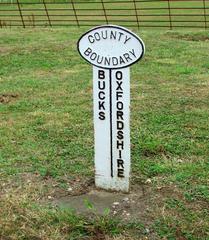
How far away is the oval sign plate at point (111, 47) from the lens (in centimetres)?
374

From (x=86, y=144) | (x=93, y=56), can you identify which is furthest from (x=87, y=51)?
(x=86, y=144)

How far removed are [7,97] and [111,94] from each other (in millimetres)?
3522

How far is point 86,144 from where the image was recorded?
518 centimetres

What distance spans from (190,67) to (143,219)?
5.48 metres

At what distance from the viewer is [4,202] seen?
3.87 metres

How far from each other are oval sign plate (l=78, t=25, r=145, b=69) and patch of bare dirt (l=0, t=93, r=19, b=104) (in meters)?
3.29

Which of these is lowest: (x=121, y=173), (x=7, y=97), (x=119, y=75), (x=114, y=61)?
(x=7, y=97)

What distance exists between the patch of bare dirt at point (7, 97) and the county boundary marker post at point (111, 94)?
3.19 metres

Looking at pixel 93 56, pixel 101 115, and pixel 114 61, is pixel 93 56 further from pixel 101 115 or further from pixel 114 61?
pixel 101 115

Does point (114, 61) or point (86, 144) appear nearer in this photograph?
point (114, 61)

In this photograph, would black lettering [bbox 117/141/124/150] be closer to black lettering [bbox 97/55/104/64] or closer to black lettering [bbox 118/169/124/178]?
black lettering [bbox 118/169/124/178]

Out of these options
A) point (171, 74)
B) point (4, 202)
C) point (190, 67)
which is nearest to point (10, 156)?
point (4, 202)

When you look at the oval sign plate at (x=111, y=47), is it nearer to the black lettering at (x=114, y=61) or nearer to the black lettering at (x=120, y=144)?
the black lettering at (x=114, y=61)

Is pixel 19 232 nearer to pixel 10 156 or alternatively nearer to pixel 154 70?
pixel 10 156
